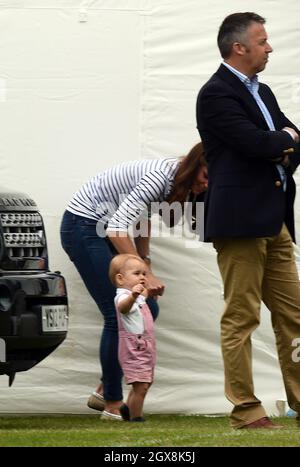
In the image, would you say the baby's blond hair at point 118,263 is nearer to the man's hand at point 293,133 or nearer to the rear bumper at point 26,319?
the rear bumper at point 26,319

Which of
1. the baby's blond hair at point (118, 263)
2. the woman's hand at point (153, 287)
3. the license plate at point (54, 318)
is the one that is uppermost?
the baby's blond hair at point (118, 263)

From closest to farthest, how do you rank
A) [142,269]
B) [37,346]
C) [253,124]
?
[253,124] → [37,346] → [142,269]

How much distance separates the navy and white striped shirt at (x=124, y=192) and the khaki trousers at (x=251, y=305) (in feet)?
2.91

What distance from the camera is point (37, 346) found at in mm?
7141

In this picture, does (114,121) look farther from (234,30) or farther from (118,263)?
(234,30)

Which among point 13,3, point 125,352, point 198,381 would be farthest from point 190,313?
point 13,3

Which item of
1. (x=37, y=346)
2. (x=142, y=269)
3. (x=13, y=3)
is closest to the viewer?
(x=37, y=346)

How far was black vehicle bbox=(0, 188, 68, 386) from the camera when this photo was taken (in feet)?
23.0

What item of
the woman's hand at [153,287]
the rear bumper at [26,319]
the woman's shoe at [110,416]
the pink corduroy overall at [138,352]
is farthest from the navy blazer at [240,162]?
the woman's shoe at [110,416]

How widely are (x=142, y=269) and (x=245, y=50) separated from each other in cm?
152

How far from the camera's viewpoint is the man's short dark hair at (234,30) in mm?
6660

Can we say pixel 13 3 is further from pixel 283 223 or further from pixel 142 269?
pixel 283 223

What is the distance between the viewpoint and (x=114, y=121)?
861cm

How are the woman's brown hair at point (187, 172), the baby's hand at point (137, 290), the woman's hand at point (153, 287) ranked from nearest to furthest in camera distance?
the woman's brown hair at point (187, 172)
the baby's hand at point (137, 290)
the woman's hand at point (153, 287)
